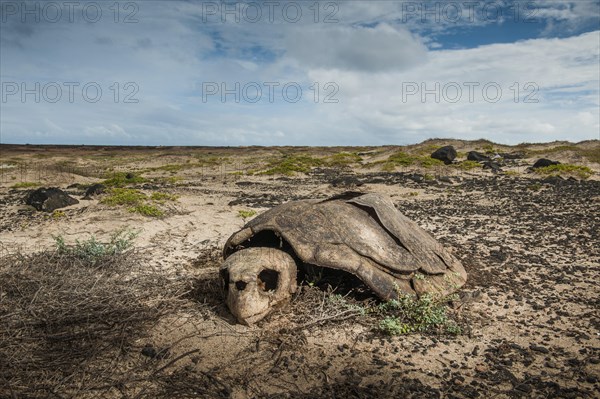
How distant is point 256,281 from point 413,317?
236cm

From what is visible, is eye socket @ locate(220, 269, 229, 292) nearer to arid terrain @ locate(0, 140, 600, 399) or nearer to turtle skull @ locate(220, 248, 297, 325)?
turtle skull @ locate(220, 248, 297, 325)

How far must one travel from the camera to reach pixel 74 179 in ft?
86.6

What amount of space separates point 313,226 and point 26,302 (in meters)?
4.12

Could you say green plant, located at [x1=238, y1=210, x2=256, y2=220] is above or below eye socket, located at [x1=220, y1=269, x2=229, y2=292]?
above

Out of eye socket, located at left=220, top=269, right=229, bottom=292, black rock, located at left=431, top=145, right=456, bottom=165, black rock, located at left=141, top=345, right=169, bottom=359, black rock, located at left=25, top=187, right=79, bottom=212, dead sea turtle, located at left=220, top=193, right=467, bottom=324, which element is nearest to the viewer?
black rock, located at left=141, top=345, right=169, bottom=359

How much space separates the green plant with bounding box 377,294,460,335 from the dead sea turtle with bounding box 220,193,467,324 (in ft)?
0.57

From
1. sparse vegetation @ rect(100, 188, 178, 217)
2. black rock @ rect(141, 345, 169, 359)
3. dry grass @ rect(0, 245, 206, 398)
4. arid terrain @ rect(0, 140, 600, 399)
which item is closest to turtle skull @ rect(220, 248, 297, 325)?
arid terrain @ rect(0, 140, 600, 399)

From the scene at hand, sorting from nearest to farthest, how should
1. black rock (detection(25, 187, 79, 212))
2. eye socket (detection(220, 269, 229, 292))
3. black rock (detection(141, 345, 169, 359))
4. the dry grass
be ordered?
the dry grass, black rock (detection(141, 345, 169, 359)), eye socket (detection(220, 269, 229, 292)), black rock (detection(25, 187, 79, 212))

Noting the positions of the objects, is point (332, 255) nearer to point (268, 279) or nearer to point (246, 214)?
point (268, 279)

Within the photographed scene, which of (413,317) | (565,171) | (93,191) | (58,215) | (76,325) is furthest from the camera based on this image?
(565,171)

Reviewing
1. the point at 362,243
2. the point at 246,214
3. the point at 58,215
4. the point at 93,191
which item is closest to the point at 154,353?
the point at 362,243

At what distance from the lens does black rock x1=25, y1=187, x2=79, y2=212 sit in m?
13.9

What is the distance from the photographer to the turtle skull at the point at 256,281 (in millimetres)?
5469

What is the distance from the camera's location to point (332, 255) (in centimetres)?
592
